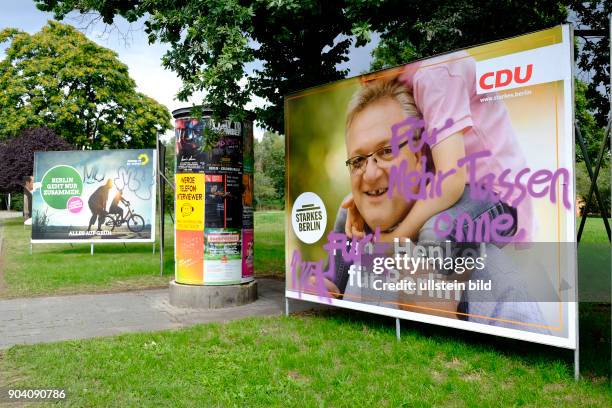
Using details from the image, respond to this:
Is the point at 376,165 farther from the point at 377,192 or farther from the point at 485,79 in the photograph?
the point at 485,79

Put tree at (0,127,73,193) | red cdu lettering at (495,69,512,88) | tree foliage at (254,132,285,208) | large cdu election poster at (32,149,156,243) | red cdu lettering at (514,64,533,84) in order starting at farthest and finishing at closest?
tree foliage at (254,132,285,208) < tree at (0,127,73,193) < large cdu election poster at (32,149,156,243) < red cdu lettering at (495,69,512,88) < red cdu lettering at (514,64,533,84)

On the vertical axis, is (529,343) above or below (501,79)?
below

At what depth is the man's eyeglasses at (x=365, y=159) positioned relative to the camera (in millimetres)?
5977

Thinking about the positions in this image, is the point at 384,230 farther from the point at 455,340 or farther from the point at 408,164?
the point at 455,340

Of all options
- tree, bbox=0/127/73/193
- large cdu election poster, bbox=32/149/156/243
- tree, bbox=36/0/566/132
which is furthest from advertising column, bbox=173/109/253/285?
tree, bbox=0/127/73/193

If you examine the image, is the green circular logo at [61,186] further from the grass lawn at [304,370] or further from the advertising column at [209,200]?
the grass lawn at [304,370]

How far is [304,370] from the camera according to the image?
194 inches

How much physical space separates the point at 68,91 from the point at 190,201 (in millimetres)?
32285

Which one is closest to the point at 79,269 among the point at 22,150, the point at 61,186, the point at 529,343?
the point at 61,186

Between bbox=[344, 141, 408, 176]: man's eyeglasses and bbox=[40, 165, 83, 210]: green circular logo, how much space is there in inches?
468

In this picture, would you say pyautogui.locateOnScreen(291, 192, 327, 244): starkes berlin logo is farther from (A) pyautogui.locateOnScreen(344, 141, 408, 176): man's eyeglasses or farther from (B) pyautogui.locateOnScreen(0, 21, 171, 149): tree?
(B) pyautogui.locateOnScreen(0, 21, 171, 149): tree

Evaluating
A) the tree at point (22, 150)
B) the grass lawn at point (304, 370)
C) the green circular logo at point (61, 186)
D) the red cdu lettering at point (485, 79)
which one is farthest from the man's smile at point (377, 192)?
the tree at point (22, 150)

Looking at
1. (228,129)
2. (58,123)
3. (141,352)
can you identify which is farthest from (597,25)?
(58,123)

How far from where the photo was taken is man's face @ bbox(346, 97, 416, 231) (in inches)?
231
